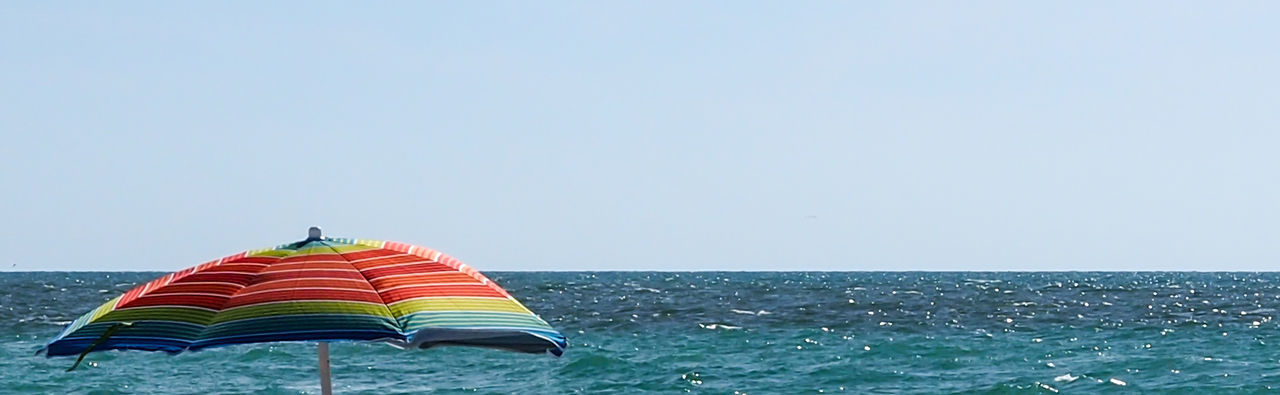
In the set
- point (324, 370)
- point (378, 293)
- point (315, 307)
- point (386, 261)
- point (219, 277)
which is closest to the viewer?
point (315, 307)

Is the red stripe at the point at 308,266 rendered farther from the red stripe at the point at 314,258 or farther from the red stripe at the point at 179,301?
the red stripe at the point at 179,301

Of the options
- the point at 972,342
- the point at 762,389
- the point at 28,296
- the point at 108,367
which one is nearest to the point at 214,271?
the point at 762,389

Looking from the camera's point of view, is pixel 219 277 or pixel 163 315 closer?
pixel 163 315

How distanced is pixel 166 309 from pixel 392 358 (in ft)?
66.1

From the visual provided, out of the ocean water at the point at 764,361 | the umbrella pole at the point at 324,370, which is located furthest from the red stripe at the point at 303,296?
the ocean water at the point at 764,361

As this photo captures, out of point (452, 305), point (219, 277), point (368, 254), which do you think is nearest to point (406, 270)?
point (368, 254)

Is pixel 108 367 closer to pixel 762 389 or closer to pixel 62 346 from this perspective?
pixel 762 389

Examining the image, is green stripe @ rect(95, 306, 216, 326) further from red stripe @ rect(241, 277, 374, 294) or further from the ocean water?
the ocean water

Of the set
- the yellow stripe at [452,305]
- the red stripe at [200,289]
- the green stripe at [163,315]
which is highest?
the red stripe at [200,289]

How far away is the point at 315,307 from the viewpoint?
309 inches

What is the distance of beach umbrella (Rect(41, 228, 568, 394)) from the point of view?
25.5 feet

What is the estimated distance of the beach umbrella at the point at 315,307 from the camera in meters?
7.76

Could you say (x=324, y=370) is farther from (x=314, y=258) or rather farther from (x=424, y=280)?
(x=424, y=280)

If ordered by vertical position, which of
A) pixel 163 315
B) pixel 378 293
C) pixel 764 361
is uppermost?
pixel 378 293
